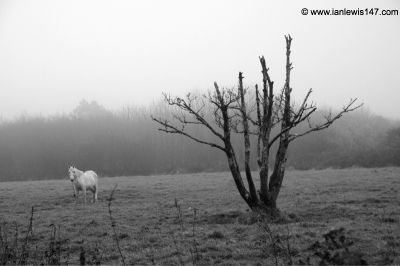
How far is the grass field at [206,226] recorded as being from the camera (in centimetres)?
955

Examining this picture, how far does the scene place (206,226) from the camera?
13594mm

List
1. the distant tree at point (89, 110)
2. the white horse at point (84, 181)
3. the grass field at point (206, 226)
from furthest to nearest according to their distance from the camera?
the distant tree at point (89, 110) → the white horse at point (84, 181) → the grass field at point (206, 226)

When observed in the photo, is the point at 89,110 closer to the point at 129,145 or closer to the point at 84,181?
the point at 129,145

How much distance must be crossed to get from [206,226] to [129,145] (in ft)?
216

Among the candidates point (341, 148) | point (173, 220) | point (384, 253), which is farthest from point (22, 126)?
point (384, 253)

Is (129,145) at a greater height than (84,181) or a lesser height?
greater

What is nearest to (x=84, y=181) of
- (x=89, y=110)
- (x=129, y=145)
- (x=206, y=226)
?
(x=206, y=226)

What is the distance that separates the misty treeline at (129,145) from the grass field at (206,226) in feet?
141

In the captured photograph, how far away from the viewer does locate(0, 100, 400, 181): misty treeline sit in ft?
230

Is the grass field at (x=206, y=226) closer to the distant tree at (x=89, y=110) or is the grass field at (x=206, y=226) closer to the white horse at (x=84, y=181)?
the white horse at (x=84, y=181)

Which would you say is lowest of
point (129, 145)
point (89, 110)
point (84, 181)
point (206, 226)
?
point (206, 226)

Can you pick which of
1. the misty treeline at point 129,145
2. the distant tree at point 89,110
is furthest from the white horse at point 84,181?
the distant tree at point 89,110

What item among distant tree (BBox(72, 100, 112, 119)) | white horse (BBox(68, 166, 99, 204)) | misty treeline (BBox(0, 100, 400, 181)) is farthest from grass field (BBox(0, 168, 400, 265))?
distant tree (BBox(72, 100, 112, 119))

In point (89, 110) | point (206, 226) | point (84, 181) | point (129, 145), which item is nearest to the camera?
point (206, 226)
